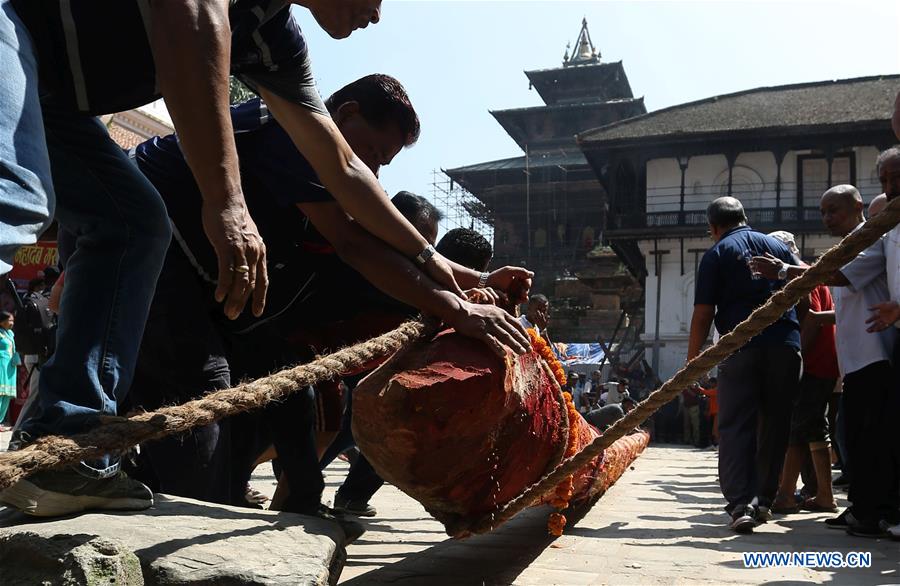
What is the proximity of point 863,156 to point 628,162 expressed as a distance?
7037 millimetres

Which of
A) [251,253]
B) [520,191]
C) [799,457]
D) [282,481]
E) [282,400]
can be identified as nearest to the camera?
[251,253]

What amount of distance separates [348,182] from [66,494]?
1.15m

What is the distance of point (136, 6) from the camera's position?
1.73 m

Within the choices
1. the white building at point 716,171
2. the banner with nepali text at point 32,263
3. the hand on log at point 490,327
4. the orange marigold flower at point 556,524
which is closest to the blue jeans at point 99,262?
the hand on log at point 490,327

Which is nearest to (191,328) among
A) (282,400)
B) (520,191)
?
(282,400)

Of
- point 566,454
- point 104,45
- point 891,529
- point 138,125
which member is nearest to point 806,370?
point 891,529

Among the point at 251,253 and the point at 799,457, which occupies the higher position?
the point at 251,253

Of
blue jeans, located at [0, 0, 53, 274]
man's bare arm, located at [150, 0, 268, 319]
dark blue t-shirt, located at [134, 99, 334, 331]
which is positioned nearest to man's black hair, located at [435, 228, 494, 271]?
dark blue t-shirt, located at [134, 99, 334, 331]

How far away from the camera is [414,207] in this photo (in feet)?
13.7

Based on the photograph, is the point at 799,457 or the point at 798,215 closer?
the point at 799,457

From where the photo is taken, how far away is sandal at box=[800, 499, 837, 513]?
16.1 feet

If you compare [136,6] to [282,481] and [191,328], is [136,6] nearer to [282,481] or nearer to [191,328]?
[191,328]

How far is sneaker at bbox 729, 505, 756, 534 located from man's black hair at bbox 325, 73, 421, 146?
7.90 ft

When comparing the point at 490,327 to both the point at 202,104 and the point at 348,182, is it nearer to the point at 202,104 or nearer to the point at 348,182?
the point at 348,182
